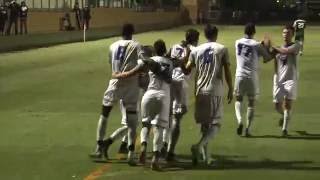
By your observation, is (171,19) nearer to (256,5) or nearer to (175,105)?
(256,5)

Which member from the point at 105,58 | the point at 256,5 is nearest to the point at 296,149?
the point at 105,58

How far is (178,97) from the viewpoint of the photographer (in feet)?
35.2

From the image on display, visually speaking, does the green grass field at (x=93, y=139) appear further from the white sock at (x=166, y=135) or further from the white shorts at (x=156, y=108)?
the white shorts at (x=156, y=108)

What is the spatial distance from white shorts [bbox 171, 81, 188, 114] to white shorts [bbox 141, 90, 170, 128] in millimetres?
822

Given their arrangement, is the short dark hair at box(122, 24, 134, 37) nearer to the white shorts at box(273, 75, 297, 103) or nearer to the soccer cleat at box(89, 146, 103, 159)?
the soccer cleat at box(89, 146, 103, 159)

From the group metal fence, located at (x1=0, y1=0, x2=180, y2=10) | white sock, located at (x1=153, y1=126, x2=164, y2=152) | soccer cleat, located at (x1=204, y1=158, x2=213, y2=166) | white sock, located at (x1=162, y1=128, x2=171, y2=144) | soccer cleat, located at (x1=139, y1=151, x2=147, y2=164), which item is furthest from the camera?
metal fence, located at (x1=0, y1=0, x2=180, y2=10)

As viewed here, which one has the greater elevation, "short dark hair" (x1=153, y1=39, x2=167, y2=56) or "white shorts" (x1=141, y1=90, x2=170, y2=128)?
"short dark hair" (x1=153, y1=39, x2=167, y2=56)

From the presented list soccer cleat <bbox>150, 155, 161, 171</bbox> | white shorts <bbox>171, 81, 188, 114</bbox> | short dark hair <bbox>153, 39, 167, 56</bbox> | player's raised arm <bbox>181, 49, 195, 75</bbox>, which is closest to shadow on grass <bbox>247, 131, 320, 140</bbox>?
white shorts <bbox>171, 81, 188, 114</bbox>

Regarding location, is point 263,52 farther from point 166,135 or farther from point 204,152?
point 166,135

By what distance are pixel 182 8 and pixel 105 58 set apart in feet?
170

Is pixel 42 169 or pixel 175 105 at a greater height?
pixel 175 105

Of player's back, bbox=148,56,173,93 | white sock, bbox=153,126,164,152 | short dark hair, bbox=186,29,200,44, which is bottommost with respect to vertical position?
white sock, bbox=153,126,164,152

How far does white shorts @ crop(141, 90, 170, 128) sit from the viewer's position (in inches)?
387

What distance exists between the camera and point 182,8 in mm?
83750
